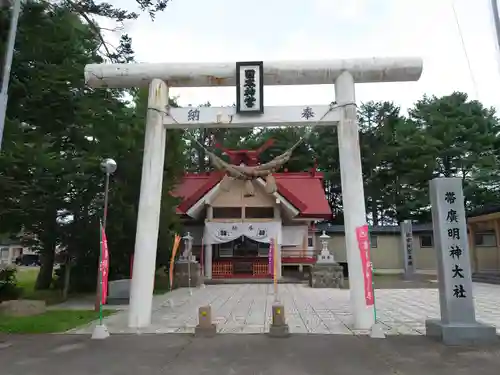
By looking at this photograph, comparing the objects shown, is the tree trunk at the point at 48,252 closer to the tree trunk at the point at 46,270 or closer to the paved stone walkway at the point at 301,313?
the tree trunk at the point at 46,270

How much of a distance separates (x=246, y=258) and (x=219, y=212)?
3043 mm

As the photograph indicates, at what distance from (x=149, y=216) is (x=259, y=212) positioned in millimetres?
14680

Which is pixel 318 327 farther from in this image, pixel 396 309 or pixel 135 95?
pixel 135 95

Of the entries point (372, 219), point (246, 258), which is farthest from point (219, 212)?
point (372, 219)

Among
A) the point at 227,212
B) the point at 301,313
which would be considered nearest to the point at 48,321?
the point at 301,313

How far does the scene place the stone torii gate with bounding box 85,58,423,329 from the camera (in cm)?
808

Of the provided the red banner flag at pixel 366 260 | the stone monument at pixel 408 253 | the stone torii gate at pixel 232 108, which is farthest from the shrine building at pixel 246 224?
the red banner flag at pixel 366 260

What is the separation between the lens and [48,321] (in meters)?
8.57

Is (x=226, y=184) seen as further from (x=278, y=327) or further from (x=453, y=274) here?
(x=453, y=274)

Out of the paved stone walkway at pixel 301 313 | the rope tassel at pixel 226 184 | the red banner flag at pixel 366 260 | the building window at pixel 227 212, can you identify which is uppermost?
the building window at pixel 227 212

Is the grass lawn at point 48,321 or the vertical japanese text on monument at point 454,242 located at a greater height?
the vertical japanese text on monument at point 454,242

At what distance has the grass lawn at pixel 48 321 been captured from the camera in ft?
25.6

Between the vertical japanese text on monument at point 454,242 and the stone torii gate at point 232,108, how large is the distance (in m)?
1.58

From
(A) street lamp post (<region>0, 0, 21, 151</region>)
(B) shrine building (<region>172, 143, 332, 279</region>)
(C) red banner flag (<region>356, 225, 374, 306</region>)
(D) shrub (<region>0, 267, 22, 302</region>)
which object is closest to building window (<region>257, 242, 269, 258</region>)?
(B) shrine building (<region>172, 143, 332, 279</region>)
